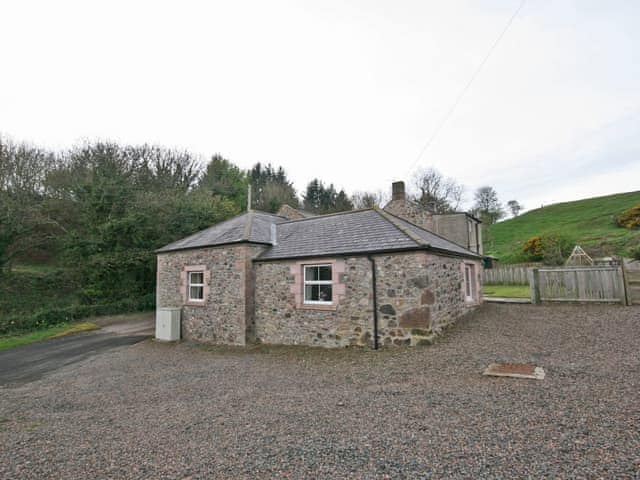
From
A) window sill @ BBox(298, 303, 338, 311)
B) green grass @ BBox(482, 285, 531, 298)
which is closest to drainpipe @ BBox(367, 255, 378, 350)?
window sill @ BBox(298, 303, 338, 311)

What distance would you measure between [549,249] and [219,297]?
1181 inches

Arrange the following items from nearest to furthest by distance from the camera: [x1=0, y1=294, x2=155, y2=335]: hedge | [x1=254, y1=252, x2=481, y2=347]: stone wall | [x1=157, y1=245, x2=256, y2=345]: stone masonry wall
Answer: [x1=254, y1=252, x2=481, y2=347]: stone wall
[x1=157, y1=245, x2=256, y2=345]: stone masonry wall
[x1=0, y1=294, x2=155, y2=335]: hedge

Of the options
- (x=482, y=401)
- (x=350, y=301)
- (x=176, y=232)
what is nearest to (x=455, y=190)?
(x=176, y=232)

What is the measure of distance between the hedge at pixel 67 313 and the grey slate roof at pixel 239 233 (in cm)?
732

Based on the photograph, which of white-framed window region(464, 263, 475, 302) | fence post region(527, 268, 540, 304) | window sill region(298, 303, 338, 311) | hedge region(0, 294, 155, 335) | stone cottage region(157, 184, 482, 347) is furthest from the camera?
hedge region(0, 294, 155, 335)

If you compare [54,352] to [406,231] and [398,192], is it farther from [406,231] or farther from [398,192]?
[398,192]

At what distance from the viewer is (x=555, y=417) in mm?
4352

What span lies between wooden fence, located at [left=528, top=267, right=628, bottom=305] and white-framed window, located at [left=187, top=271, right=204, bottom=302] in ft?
45.4

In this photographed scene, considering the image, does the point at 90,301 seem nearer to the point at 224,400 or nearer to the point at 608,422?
the point at 224,400

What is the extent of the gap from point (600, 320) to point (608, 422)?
25.8 ft

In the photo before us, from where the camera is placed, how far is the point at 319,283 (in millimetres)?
10023

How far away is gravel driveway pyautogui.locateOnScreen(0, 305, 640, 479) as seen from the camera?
3.61 m

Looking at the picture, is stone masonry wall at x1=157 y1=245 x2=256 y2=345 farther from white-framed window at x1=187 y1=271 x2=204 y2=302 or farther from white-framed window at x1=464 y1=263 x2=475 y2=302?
white-framed window at x1=464 y1=263 x2=475 y2=302

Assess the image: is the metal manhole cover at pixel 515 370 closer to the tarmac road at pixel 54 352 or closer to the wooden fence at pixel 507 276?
the tarmac road at pixel 54 352
